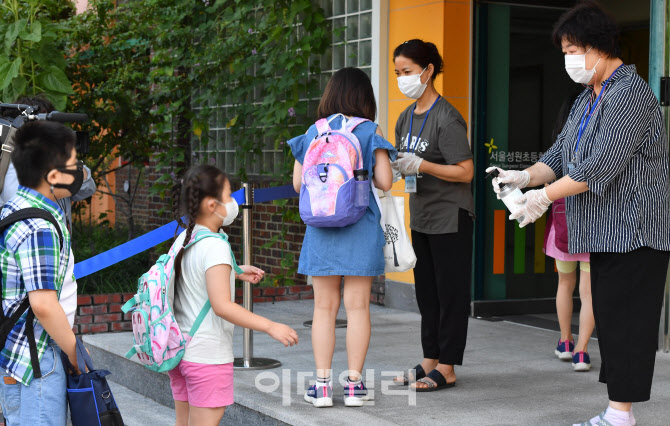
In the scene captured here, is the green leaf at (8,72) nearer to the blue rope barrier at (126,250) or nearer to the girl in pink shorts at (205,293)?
the blue rope barrier at (126,250)

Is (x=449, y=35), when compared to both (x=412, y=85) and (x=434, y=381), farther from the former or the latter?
(x=434, y=381)

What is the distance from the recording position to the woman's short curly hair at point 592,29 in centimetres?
397

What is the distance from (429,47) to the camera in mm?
4980

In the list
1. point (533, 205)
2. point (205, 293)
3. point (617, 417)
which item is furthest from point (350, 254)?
point (617, 417)

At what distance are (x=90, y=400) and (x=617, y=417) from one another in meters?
→ 2.26

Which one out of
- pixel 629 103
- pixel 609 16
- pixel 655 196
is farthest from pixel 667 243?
pixel 609 16

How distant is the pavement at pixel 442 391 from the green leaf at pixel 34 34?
2.29 metres

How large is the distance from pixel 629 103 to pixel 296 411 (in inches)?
82.1

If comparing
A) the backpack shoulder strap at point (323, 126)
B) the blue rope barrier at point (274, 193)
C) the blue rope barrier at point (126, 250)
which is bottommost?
the blue rope barrier at point (126, 250)

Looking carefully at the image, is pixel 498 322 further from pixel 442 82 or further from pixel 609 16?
pixel 609 16

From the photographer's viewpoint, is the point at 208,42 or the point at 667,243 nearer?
the point at 667,243

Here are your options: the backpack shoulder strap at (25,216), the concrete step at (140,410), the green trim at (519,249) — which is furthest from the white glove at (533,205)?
the green trim at (519,249)

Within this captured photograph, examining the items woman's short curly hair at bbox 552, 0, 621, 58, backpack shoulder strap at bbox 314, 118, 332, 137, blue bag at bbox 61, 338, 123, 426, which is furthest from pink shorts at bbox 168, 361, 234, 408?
woman's short curly hair at bbox 552, 0, 621, 58

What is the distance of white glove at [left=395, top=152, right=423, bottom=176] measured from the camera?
4.70 metres
